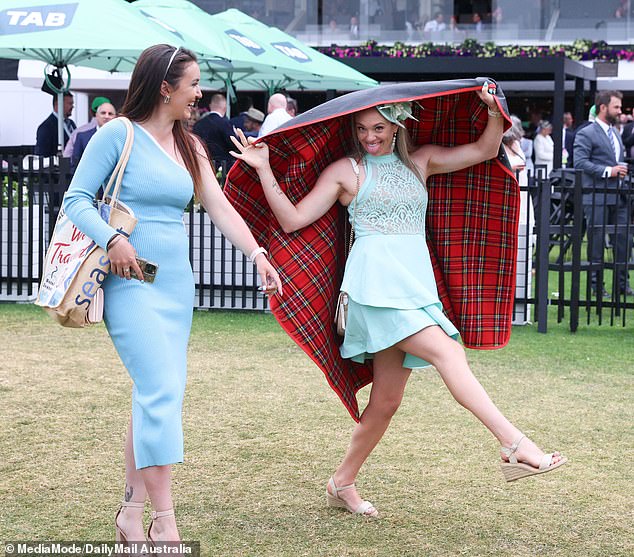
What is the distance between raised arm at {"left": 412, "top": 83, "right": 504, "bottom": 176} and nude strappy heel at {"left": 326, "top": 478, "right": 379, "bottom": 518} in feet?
4.63

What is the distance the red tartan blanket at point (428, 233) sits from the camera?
4.50 meters

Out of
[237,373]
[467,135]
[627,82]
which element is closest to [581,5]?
[627,82]

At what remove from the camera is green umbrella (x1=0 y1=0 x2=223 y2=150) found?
36.4 feet

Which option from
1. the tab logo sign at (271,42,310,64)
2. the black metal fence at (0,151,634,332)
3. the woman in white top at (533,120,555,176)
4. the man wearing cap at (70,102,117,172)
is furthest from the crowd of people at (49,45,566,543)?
the woman in white top at (533,120,555,176)

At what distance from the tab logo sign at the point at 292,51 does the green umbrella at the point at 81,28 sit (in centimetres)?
302

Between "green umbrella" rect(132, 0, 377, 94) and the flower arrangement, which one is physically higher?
the flower arrangement

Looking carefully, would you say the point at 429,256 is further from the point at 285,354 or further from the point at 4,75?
the point at 4,75

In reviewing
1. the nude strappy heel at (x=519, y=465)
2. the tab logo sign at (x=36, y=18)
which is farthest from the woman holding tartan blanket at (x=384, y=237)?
the tab logo sign at (x=36, y=18)

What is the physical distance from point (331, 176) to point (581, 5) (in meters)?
25.1

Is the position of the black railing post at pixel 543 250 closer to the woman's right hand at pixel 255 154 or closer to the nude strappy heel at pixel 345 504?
the nude strappy heel at pixel 345 504

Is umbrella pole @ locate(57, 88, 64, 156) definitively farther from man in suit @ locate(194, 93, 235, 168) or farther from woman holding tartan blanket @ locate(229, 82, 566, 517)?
woman holding tartan blanket @ locate(229, 82, 566, 517)

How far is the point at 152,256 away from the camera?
374 centimetres

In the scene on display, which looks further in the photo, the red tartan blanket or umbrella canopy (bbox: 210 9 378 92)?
umbrella canopy (bbox: 210 9 378 92)

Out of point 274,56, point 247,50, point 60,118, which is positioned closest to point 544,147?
point 274,56
